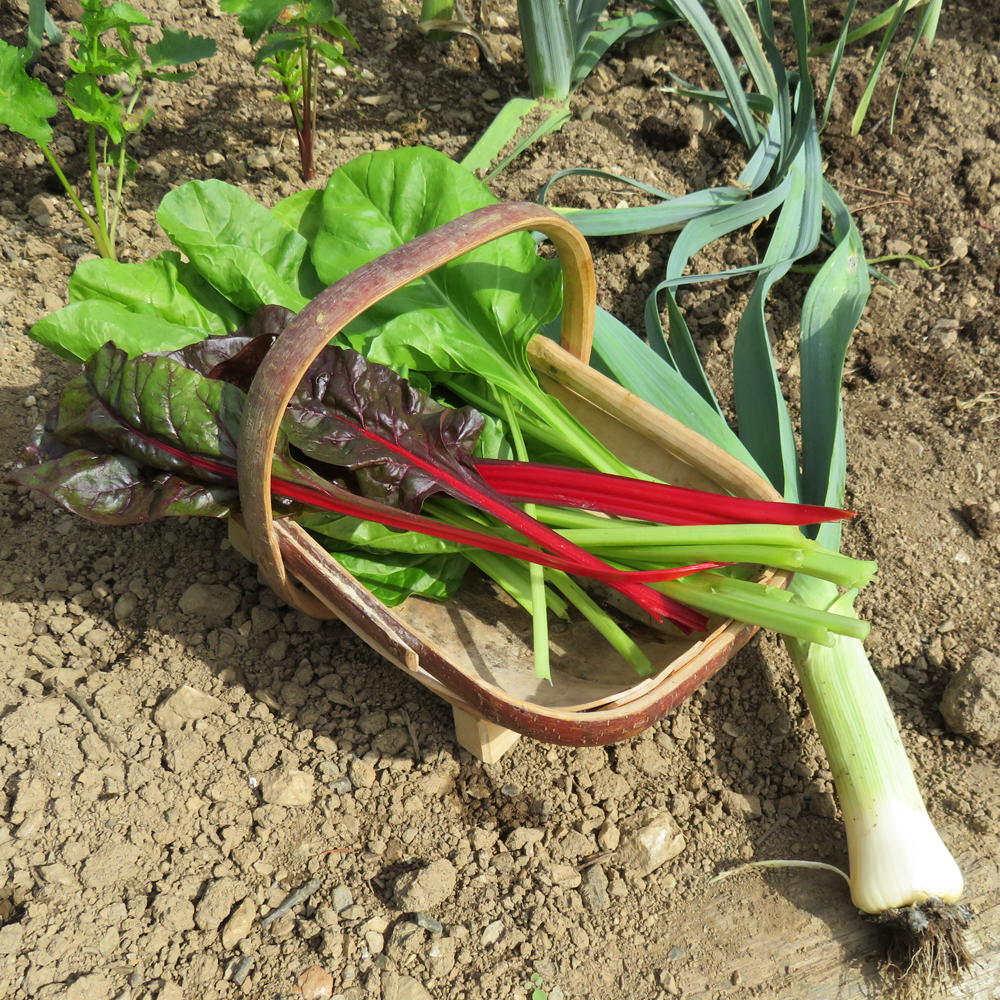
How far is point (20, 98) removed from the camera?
1924 mm

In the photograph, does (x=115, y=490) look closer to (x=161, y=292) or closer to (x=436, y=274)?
(x=161, y=292)

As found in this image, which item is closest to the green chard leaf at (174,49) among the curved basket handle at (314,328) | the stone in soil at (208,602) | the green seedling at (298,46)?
the green seedling at (298,46)

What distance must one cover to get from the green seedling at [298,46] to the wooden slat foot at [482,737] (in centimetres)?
168

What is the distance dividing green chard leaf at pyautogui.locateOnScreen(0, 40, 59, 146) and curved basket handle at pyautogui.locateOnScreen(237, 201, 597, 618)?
110 centimetres

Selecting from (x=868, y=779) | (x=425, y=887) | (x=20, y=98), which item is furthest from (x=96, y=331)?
(x=868, y=779)

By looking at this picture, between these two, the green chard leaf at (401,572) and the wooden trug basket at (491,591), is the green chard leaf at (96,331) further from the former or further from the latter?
the green chard leaf at (401,572)

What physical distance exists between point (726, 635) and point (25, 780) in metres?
1.40

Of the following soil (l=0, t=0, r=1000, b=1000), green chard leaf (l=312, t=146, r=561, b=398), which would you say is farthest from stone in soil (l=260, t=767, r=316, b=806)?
green chard leaf (l=312, t=146, r=561, b=398)

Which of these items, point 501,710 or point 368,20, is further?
point 368,20

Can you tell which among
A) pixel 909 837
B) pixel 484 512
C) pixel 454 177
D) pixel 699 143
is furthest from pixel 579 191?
pixel 909 837

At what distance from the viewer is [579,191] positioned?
105 inches

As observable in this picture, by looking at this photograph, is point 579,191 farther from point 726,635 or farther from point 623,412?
point 726,635

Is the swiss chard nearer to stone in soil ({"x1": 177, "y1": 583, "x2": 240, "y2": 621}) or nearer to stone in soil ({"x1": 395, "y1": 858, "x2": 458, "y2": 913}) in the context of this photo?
stone in soil ({"x1": 177, "y1": 583, "x2": 240, "y2": 621})

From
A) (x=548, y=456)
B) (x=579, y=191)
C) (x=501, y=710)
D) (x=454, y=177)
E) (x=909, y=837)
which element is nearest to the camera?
(x=501, y=710)
